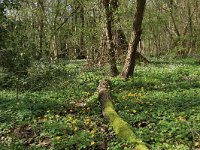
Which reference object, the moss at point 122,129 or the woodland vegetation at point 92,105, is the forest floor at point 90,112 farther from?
the moss at point 122,129

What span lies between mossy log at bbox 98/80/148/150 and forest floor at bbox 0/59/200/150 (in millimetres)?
217

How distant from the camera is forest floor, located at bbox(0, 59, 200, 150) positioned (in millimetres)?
8812

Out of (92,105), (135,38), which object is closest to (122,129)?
(92,105)

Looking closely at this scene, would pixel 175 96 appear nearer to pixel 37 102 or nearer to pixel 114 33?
pixel 37 102

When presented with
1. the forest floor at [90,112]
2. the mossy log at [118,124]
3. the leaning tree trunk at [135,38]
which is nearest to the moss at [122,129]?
the mossy log at [118,124]

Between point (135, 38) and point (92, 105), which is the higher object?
point (135, 38)

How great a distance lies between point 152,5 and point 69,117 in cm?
4504

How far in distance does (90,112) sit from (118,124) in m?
2.64

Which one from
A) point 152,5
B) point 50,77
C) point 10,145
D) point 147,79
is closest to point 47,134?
point 10,145

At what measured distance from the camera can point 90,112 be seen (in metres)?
11.9

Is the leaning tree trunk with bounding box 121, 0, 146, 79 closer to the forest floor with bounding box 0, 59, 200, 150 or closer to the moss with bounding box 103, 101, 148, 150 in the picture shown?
the forest floor with bounding box 0, 59, 200, 150

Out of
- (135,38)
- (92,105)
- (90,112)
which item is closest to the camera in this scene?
(90,112)

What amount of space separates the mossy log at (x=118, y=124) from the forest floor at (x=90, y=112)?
0.71 feet

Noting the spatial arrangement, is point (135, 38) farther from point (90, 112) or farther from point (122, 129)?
point (122, 129)
